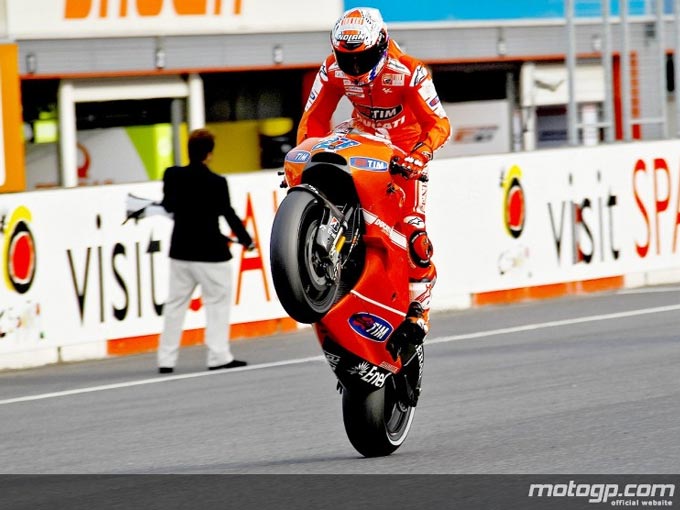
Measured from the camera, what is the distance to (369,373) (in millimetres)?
7480

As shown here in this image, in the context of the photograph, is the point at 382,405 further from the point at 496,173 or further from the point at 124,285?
the point at 496,173

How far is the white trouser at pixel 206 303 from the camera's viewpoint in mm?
12164

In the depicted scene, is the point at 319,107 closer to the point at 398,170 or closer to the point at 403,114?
the point at 403,114

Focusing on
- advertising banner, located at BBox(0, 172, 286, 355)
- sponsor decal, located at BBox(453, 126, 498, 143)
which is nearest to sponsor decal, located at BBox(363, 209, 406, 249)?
advertising banner, located at BBox(0, 172, 286, 355)

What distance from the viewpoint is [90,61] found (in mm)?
20531

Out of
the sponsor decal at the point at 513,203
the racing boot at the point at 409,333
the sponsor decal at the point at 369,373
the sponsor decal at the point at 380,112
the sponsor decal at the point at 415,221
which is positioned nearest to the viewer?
the sponsor decal at the point at 369,373

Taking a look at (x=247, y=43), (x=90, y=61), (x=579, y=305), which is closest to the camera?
(x=579, y=305)

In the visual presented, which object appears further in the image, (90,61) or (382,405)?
(90,61)

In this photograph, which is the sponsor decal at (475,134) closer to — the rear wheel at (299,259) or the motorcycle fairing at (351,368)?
the motorcycle fairing at (351,368)

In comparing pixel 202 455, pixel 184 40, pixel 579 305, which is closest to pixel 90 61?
pixel 184 40

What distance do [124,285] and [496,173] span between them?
4329mm

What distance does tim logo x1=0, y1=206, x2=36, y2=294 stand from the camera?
12680 millimetres

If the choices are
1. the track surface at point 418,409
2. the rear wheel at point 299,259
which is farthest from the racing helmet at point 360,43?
the track surface at point 418,409

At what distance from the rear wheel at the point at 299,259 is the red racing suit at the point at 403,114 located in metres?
0.79
